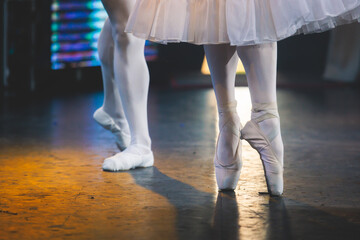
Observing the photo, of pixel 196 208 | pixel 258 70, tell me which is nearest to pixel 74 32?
pixel 258 70

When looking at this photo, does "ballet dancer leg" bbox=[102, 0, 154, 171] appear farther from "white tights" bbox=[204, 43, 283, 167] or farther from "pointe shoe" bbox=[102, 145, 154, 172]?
"white tights" bbox=[204, 43, 283, 167]

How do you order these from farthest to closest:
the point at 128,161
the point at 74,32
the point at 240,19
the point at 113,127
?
the point at 74,32 → the point at 113,127 → the point at 128,161 → the point at 240,19

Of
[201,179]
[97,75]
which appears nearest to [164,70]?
[97,75]

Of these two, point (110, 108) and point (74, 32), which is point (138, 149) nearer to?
point (110, 108)

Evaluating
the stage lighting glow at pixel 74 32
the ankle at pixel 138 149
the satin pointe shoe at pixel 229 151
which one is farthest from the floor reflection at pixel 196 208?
the stage lighting glow at pixel 74 32

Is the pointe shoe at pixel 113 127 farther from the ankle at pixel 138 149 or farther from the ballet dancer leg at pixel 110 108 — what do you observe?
the ankle at pixel 138 149

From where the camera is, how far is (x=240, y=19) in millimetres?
1773

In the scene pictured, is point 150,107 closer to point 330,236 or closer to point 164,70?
point 330,236

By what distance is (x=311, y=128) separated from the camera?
346cm

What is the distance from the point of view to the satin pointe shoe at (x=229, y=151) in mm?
2021

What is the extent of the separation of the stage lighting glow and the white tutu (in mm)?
4605

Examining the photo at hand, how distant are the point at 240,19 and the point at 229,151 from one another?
47cm

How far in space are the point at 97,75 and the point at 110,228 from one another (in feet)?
17.5

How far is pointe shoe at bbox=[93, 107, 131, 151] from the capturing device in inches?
106
